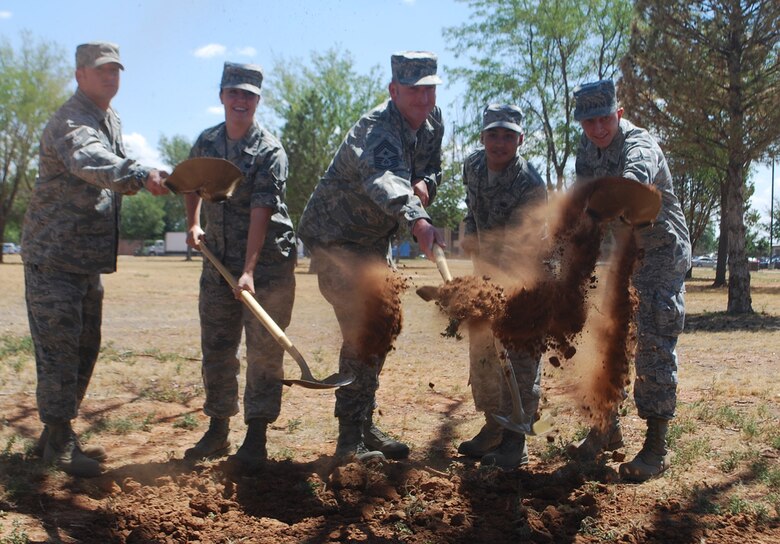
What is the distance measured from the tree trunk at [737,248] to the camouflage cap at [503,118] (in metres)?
10.7

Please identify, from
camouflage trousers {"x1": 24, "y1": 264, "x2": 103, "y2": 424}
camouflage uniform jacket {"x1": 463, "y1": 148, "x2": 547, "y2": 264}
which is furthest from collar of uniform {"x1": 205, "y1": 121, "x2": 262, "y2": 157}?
camouflage uniform jacket {"x1": 463, "y1": 148, "x2": 547, "y2": 264}

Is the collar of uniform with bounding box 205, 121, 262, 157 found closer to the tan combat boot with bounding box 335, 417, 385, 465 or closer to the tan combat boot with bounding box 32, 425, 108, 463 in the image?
the tan combat boot with bounding box 335, 417, 385, 465

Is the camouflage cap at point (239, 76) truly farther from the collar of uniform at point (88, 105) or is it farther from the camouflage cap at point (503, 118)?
the camouflage cap at point (503, 118)

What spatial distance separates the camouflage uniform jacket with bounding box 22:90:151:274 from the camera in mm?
4094

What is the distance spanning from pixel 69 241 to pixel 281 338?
4.57ft

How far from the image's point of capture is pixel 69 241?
4.16 metres

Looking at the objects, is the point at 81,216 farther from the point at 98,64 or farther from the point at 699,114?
the point at 699,114

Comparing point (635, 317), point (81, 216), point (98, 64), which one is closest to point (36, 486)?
point (81, 216)

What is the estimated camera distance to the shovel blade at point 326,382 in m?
3.68

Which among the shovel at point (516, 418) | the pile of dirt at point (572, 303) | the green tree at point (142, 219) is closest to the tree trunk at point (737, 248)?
the pile of dirt at point (572, 303)

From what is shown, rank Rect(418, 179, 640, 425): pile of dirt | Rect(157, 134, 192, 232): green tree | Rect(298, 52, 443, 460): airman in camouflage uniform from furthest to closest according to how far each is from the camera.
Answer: Rect(157, 134, 192, 232): green tree < Rect(298, 52, 443, 460): airman in camouflage uniform < Rect(418, 179, 640, 425): pile of dirt

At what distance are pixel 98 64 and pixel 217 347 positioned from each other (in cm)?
172

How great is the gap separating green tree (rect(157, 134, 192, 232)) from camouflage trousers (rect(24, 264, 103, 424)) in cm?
5368

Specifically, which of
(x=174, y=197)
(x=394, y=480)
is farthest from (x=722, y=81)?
(x=174, y=197)
